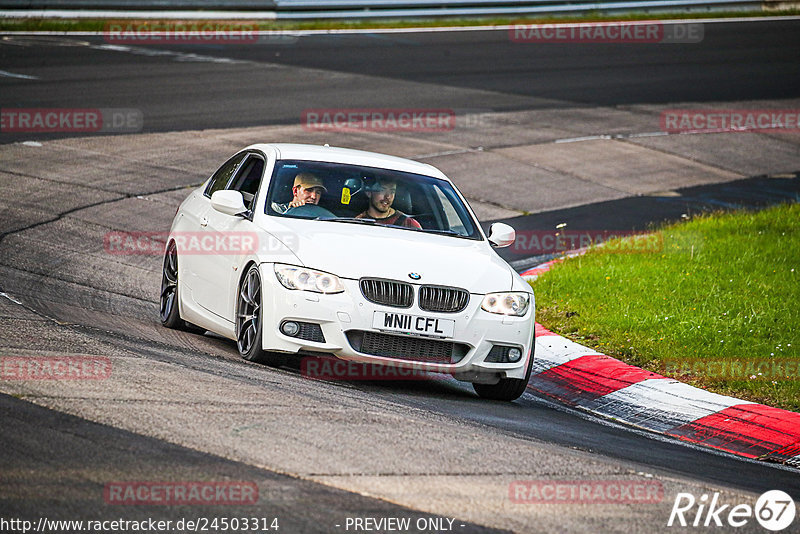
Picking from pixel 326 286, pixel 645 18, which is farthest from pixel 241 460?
pixel 645 18

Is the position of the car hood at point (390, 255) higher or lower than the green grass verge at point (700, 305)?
higher

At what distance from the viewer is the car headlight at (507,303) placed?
823 centimetres

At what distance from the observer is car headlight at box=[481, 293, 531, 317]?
27.0ft

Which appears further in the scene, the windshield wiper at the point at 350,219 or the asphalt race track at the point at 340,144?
the windshield wiper at the point at 350,219

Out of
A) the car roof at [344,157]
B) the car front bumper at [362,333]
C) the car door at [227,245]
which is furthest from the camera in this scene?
the car roof at [344,157]

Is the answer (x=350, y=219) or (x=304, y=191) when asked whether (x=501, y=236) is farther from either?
(x=304, y=191)

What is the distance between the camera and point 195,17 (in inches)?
1110

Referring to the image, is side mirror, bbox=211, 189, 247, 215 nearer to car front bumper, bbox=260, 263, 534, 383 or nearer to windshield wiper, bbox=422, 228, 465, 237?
car front bumper, bbox=260, 263, 534, 383

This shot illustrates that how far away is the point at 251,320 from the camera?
8.34m

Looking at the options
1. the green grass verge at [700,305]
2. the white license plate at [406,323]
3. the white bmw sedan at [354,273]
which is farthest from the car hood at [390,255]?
the green grass verge at [700,305]

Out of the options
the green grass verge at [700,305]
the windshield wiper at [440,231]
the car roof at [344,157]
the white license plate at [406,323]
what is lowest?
the green grass verge at [700,305]

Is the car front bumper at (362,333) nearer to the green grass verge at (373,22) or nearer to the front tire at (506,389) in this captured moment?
the front tire at (506,389)

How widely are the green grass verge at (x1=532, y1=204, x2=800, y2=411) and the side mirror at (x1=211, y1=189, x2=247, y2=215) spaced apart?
3.22 metres

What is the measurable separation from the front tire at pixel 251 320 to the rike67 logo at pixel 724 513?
328 cm
